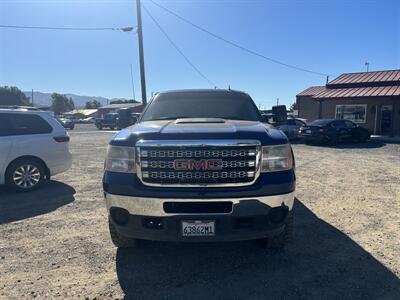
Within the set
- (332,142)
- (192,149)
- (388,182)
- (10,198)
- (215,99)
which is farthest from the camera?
(332,142)

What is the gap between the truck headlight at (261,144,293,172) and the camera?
3592mm

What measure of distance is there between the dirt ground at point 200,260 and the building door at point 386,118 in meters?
20.9

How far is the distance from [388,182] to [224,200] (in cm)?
653


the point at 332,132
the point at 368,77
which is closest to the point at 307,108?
the point at 368,77

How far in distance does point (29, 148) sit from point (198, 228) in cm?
528

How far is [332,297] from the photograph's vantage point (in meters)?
3.24

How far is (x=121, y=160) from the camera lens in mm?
3670

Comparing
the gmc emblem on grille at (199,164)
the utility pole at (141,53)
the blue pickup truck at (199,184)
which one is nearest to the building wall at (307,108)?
the utility pole at (141,53)

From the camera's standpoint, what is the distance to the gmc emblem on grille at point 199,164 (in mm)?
3500

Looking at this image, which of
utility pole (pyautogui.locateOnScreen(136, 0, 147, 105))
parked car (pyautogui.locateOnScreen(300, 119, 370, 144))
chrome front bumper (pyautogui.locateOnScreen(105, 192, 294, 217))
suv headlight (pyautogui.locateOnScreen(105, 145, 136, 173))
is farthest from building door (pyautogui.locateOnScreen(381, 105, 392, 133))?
suv headlight (pyautogui.locateOnScreen(105, 145, 136, 173))

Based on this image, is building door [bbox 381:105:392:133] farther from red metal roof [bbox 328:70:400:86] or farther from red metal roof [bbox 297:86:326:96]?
red metal roof [bbox 297:86:326:96]

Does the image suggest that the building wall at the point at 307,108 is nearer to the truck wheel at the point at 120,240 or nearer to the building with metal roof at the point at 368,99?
the building with metal roof at the point at 368,99

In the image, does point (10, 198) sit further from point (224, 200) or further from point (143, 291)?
point (224, 200)

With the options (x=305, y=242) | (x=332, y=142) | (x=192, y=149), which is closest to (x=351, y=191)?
(x=305, y=242)
